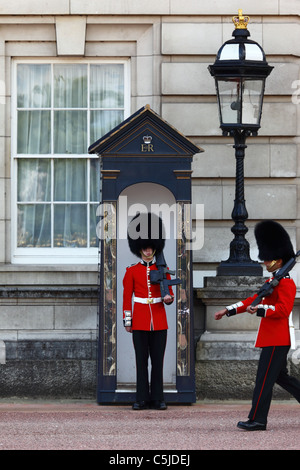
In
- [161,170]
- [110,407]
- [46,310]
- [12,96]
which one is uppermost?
[12,96]

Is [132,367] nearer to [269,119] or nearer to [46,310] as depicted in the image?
[46,310]

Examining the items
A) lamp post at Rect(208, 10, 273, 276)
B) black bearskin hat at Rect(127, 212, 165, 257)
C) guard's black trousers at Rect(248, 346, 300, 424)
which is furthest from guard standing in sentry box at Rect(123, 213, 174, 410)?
guard's black trousers at Rect(248, 346, 300, 424)

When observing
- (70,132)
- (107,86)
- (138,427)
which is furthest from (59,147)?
(138,427)

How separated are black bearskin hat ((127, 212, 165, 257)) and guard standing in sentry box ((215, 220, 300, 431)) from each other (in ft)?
4.81

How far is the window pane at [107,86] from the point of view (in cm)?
1129

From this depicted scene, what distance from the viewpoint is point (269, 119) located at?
11.1m

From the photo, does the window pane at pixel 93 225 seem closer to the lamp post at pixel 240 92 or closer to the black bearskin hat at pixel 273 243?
the lamp post at pixel 240 92

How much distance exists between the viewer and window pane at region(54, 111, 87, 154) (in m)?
11.3

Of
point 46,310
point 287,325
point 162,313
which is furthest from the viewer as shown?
point 46,310

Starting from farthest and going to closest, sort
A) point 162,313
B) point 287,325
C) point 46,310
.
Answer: point 46,310
point 162,313
point 287,325

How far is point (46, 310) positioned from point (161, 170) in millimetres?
1821

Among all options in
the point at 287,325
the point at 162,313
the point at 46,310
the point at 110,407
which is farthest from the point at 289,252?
the point at 46,310

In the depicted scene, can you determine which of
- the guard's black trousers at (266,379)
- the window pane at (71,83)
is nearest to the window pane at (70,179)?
the window pane at (71,83)

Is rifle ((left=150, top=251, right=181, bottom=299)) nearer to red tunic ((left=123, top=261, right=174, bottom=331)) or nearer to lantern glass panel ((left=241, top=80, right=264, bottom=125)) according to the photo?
red tunic ((left=123, top=261, right=174, bottom=331))
